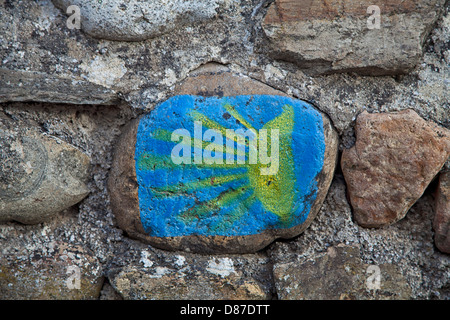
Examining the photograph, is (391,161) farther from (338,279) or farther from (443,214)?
(338,279)

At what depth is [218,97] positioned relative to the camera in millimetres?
1175

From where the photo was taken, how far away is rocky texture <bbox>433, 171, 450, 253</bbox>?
1.20 metres

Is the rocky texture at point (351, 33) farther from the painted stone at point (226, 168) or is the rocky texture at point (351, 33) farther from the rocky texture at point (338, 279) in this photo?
the rocky texture at point (338, 279)

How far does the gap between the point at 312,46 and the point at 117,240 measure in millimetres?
784

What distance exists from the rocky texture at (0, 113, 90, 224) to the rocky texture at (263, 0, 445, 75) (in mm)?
673

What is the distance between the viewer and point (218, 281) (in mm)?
1177

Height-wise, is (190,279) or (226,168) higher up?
(226,168)

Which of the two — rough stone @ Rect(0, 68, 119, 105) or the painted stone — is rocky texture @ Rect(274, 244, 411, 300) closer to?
the painted stone

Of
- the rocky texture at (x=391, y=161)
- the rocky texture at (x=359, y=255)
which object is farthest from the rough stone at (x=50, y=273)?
the rocky texture at (x=391, y=161)

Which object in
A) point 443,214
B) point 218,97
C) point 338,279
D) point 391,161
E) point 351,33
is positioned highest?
point 351,33

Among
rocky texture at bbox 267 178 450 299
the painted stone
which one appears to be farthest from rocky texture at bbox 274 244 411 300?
the painted stone

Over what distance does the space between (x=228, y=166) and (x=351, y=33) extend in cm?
49

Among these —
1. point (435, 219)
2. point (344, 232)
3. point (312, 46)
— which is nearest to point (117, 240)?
point (344, 232)

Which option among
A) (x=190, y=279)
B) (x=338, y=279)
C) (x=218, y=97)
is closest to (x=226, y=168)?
(x=218, y=97)
